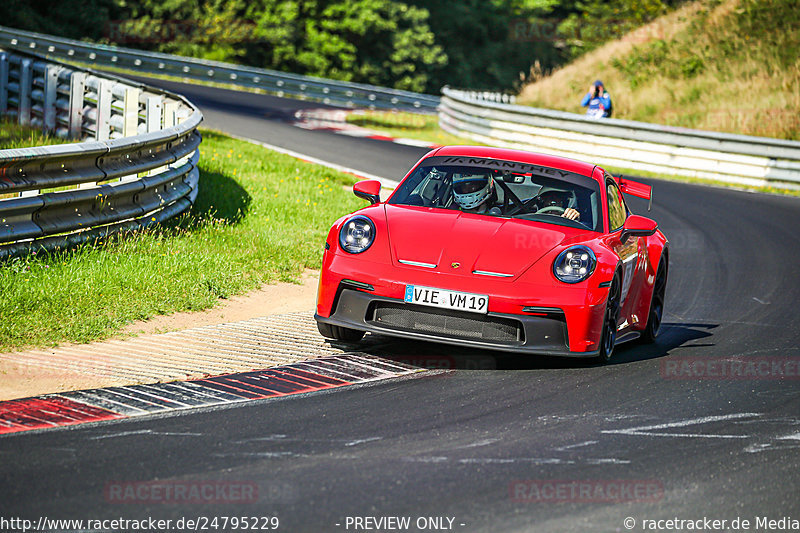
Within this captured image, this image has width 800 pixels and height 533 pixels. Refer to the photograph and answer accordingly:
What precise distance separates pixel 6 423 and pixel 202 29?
4837 centimetres

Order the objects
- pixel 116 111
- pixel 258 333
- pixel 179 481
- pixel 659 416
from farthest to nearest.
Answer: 1. pixel 116 111
2. pixel 258 333
3. pixel 659 416
4. pixel 179 481

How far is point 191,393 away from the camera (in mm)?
6242

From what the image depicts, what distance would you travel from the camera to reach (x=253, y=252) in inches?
437

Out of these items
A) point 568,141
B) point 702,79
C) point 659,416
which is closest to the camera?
point 659,416

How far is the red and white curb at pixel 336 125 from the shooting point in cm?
2514

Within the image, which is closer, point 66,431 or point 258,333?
point 66,431

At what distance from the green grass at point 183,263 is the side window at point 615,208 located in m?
3.26

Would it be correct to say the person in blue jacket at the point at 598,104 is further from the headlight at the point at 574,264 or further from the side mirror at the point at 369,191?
the headlight at the point at 574,264

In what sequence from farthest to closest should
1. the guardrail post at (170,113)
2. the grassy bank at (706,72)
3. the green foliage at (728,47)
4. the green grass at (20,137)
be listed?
the green foliage at (728,47) → the grassy bank at (706,72) → the green grass at (20,137) → the guardrail post at (170,113)

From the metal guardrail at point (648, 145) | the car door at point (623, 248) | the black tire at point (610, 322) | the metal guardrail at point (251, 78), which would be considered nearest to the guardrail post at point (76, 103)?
the car door at point (623, 248)

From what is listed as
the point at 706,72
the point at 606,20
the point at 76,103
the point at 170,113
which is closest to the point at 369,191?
the point at 170,113

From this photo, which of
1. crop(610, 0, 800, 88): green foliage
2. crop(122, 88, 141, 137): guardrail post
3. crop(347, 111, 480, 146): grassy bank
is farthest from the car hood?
crop(610, 0, 800, 88): green foliage

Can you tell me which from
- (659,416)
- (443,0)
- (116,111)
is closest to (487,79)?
(443,0)

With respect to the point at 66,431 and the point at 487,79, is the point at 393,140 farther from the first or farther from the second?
the point at 487,79
